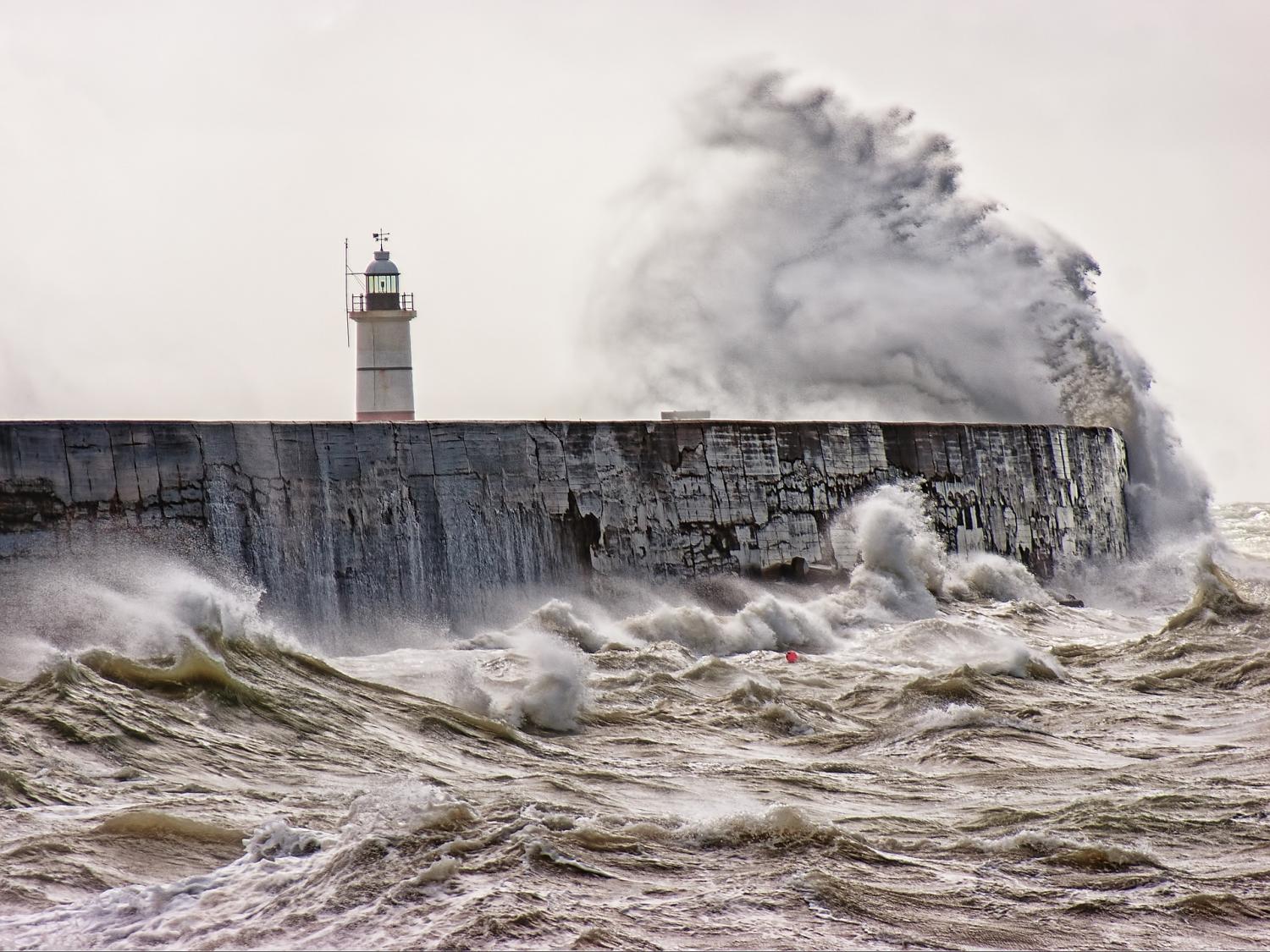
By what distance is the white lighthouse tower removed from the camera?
24281 millimetres

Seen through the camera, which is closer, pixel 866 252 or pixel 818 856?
pixel 818 856

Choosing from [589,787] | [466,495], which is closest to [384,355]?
[466,495]

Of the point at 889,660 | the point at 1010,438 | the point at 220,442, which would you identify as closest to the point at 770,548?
the point at 889,660

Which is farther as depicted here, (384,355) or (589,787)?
(384,355)

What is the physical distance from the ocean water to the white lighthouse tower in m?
11.8

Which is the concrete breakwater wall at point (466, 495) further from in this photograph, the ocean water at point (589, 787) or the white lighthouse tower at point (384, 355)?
the white lighthouse tower at point (384, 355)

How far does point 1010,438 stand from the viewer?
19.0 metres

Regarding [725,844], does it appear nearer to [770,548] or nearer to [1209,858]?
[1209,858]

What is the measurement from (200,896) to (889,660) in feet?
28.7

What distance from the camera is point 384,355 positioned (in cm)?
2447

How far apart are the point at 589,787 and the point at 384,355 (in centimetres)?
1812

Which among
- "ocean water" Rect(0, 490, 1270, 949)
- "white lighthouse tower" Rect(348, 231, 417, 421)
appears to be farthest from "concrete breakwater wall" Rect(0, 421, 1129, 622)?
"white lighthouse tower" Rect(348, 231, 417, 421)

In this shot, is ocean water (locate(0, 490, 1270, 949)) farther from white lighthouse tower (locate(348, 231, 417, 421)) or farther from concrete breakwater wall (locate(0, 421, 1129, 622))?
white lighthouse tower (locate(348, 231, 417, 421))

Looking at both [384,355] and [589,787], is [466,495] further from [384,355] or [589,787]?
[384,355]
